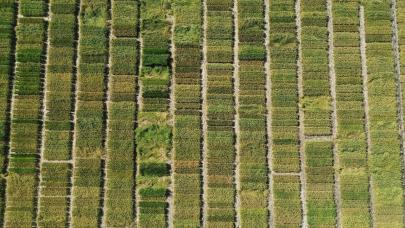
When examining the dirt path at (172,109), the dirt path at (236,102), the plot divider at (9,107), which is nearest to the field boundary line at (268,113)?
the dirt path at (236,102)

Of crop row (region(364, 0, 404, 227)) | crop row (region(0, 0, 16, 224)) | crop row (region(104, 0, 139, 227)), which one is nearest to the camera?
crop row (region(104, 0, 139, 227))

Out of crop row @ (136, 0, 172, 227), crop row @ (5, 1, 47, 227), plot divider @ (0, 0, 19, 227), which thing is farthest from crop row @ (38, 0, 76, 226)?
crop row @ (136, 0, 172, 227)

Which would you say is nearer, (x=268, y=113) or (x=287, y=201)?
(x=287, y=201)

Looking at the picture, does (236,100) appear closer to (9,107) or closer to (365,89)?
(365,89)

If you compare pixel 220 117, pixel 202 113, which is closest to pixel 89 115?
pixel 202 113

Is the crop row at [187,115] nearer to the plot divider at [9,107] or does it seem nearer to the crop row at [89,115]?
the crop row at [89,115]

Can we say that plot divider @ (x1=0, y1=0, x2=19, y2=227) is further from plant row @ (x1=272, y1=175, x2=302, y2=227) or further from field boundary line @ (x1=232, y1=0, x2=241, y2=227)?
plant row @ (x1=272, y1=175, x2=302, y2=227)
